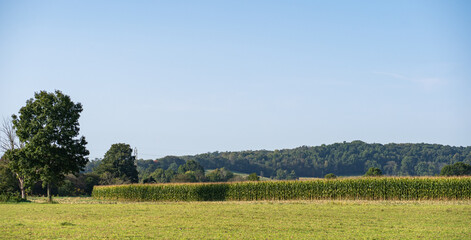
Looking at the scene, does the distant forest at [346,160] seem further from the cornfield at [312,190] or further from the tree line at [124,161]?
the cornfield at [312,190]

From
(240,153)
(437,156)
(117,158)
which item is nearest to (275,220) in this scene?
(117,158)

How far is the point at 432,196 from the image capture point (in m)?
44.9

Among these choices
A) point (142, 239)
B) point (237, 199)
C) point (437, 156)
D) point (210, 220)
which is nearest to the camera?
point (142, 239)

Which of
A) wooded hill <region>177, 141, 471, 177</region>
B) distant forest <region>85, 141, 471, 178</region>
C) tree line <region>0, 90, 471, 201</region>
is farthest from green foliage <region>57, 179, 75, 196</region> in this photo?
wooded hill <region>177, 141, 471, 177</region>

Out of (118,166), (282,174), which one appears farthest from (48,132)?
(282,174)

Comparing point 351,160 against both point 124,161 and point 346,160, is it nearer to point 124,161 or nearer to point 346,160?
point 346,160

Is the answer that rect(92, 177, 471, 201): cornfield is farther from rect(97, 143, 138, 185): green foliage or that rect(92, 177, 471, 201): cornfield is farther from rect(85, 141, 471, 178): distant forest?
rect(85, 141, 471, 178): distant forest

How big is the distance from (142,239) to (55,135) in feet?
110

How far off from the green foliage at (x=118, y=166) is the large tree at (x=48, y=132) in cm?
3638

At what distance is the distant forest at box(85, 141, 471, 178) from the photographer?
15512 centimetres

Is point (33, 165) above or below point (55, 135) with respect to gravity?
below

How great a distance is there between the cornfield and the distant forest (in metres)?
92.4

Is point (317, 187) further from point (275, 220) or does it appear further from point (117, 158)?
point (117, 158)

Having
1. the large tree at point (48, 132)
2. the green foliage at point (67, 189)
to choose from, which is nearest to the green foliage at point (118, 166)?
the green foliage at point (67, 189)
